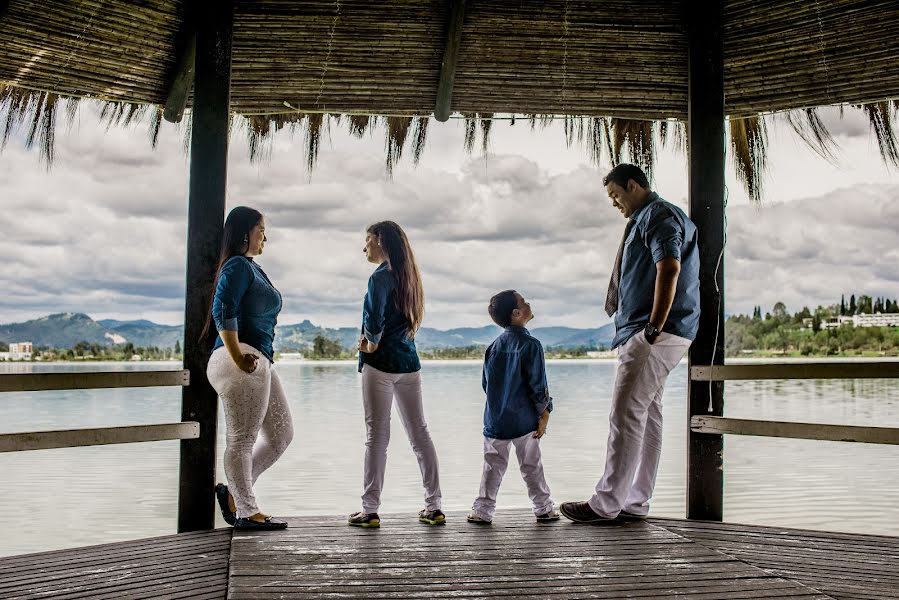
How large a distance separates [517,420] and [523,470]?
0.23 meters

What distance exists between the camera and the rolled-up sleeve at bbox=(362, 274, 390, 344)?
3.13 metres

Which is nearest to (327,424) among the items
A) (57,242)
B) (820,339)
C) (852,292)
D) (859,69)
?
(820,339)

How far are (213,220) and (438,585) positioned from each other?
1.82 metres

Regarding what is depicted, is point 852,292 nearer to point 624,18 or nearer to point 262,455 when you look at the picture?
point 624,18

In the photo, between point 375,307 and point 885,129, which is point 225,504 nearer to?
point 375,307

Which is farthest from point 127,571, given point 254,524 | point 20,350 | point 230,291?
point 20,350

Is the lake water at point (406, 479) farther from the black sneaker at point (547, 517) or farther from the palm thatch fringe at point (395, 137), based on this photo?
the palm thatch fringe at point (395, 137)

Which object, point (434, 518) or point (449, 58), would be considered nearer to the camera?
point (434, 518)

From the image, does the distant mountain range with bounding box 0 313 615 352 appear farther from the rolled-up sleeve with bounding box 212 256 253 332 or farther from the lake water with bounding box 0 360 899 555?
the rolled-up sleeve with bounding box 212 256 253 332

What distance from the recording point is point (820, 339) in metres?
8.47

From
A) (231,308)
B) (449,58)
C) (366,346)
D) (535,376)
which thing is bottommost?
(535,376)

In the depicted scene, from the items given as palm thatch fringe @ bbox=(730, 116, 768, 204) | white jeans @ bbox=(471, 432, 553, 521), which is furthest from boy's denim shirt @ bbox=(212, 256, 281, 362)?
palm thatch fringe @ bbox=(730, 116, 768, 204)

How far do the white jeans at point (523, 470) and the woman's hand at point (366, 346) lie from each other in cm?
65

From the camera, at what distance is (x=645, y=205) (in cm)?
330
